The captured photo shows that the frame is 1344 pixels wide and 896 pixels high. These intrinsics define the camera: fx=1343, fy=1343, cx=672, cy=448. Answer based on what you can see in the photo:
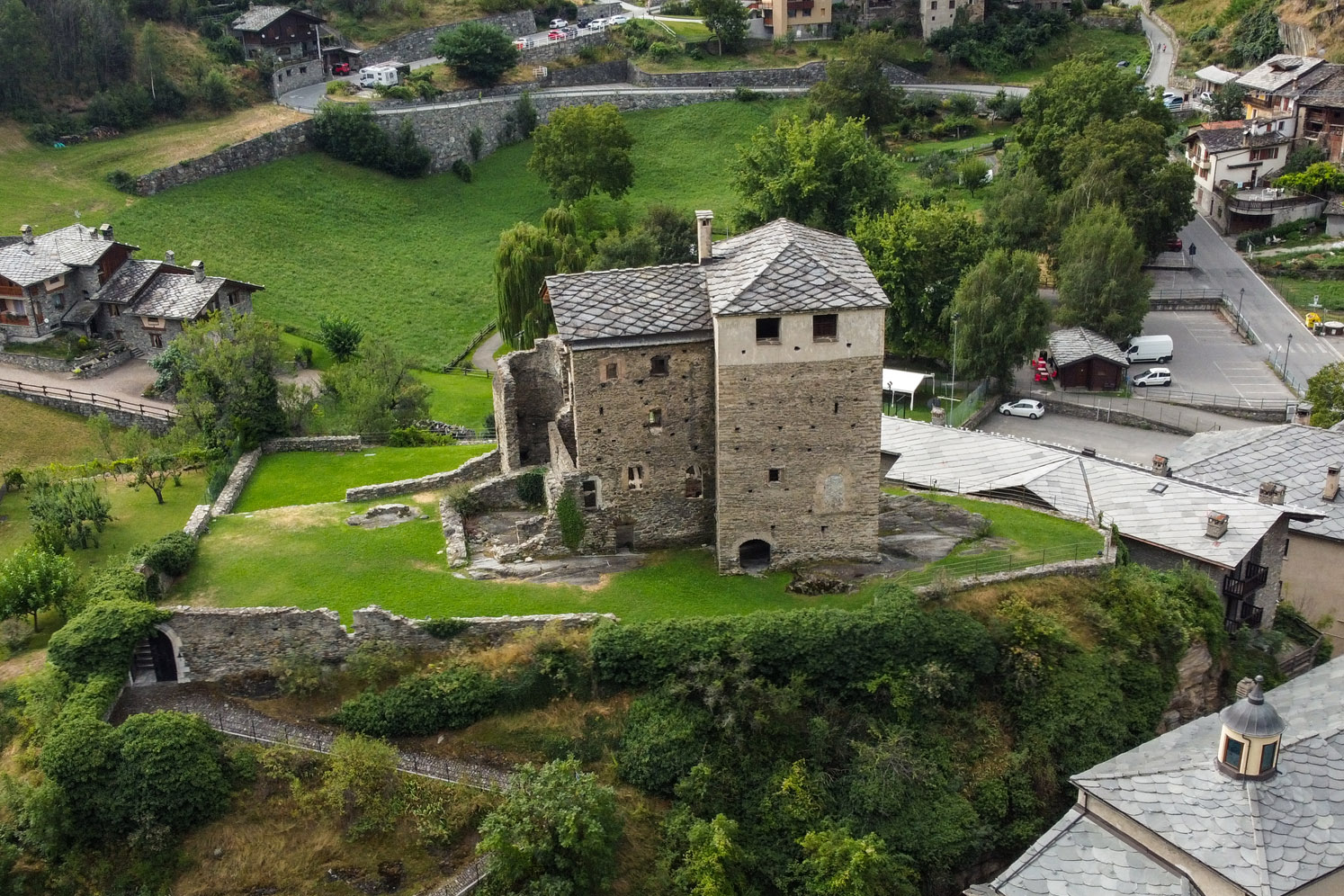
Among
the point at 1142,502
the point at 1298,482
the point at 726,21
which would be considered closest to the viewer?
the point at 1142,502

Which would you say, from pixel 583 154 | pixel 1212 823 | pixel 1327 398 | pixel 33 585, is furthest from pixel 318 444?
pixel 1327 398

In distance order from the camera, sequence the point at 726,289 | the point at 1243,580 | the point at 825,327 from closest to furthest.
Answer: the point at 825,327
the point at 726,289
the point at 1243,580

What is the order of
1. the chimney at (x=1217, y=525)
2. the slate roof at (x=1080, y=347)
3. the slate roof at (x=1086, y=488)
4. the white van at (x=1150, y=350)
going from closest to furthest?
the chimney at (x=1217, y=525) < the slate roof at (x=1086, y=488) < the slate roof at (x=1080, y=347) < the white van at (x=1150, y=350)

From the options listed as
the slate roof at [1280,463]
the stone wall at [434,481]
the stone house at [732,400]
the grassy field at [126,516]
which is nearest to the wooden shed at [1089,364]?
the slate roof at [1280,463]

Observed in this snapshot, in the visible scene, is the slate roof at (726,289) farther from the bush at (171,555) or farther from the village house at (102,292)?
the village house at (102,292)

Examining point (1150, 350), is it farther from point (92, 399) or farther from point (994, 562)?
point (92, 399)

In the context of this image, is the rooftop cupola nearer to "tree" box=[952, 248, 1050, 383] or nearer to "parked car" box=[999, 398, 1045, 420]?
"parked car" box=[999, 398, 1045, 420]
